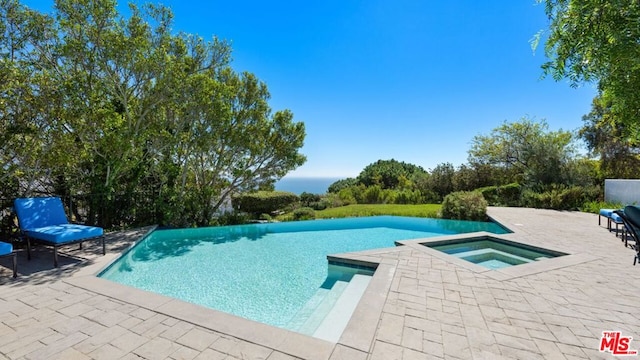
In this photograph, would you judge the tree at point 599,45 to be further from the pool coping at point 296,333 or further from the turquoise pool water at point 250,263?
the turquoise pool water at point 250,263

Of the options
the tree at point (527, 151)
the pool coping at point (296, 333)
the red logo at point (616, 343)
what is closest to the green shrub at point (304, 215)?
the pool coping at point (296, 333)

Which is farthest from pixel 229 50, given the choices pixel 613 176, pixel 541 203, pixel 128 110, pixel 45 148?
pixel 613 176

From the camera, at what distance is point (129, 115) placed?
851cm

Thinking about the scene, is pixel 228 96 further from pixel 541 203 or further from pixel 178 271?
pixel 541 203

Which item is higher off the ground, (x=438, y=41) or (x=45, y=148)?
(x=438, y=41)

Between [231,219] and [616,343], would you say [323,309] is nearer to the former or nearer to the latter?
[616,343]

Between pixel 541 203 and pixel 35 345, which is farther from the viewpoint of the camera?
pixel 541 203

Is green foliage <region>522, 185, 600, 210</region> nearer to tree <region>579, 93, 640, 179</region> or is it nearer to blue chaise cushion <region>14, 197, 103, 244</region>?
tree <region>579, 93, 640, 179</region>

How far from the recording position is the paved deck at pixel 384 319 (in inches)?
102

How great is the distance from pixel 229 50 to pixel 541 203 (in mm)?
16580

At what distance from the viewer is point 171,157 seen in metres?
10.9

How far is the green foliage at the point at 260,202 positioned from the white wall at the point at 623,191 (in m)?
16.3

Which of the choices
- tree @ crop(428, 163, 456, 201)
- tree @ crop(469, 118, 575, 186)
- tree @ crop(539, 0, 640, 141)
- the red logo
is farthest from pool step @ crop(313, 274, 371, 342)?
tree @ crop(428, 163, 456, 201)

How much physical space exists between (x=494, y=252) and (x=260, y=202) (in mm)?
11567
